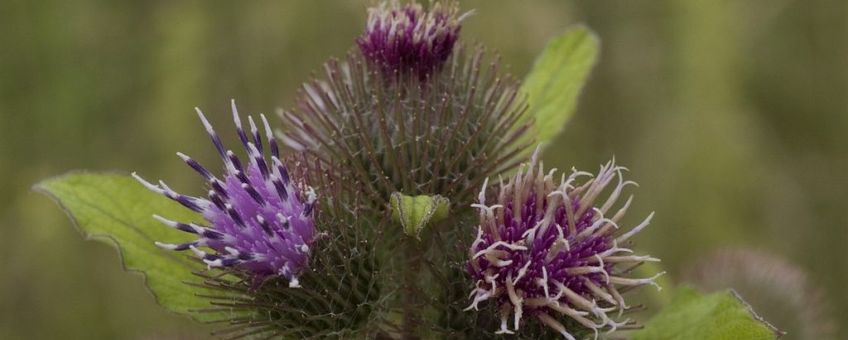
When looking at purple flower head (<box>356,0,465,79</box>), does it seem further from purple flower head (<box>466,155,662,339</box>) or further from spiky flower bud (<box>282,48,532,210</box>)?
purple flower head (<box>466,155,662,339</box>)

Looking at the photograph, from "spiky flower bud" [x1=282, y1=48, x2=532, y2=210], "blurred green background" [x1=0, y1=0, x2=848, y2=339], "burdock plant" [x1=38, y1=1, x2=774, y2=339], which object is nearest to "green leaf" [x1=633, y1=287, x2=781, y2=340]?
"burdock plant" [x1=38, y1=1, x2=774, y2=339]

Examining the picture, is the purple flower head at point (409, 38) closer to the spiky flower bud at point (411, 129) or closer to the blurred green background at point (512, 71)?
the spiky flower bud at point (411, 129)

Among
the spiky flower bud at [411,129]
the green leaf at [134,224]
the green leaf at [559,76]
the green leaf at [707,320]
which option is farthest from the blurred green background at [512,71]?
the green leaf at [707,320]

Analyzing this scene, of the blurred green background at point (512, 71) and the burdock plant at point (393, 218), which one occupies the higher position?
the blurred green background at point (512, 71)

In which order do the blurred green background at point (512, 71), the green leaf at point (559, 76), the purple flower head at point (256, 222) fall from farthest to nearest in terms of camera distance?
the blurred green background at point (512, 71)
the green leaf at point (559, 76)
the purple flower head at point (256, 222)

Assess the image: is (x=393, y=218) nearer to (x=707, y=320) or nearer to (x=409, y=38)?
(x=409, y=38)

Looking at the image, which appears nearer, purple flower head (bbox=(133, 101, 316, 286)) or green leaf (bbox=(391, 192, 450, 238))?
green leaf (bbox=(391, 192, 450, 238))

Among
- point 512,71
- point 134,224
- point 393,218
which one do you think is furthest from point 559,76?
point 512,71
